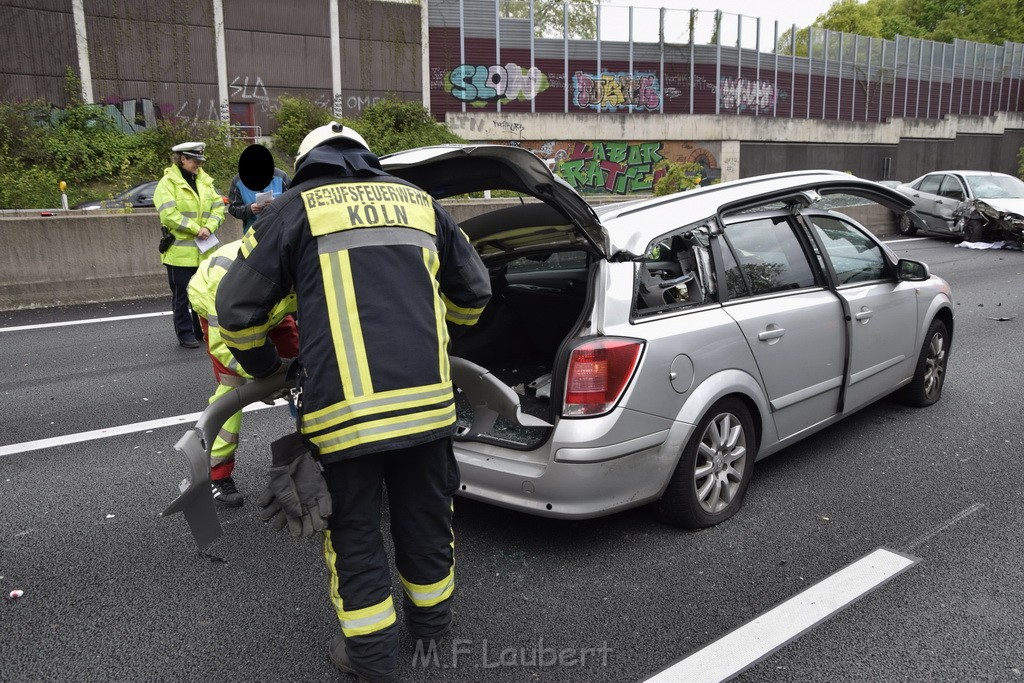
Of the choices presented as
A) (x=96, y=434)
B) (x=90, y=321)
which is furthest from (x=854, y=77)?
(x=96, y=434)

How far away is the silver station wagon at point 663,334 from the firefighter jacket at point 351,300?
698mm

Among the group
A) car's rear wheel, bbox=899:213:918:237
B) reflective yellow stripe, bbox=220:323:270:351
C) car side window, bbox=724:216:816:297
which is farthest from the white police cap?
car's rear wheel, bbox=899:213:918:237

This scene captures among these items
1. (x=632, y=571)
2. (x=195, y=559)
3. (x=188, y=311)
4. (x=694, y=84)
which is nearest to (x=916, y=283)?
(x=632, y=571)

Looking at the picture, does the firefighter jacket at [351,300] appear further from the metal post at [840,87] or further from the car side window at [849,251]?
the metal post at [840,87]

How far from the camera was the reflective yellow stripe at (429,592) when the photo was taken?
2877mm

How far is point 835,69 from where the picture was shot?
39625 millimetres

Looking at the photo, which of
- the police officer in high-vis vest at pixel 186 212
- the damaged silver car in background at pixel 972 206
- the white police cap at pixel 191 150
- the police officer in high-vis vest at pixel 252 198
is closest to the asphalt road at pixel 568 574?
the police officer in high-vis vest at pixel 252 198

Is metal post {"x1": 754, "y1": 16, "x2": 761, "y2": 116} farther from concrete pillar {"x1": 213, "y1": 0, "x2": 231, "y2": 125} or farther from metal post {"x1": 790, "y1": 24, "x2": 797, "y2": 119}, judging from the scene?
concrete pillar {"x1": 213, "y1": 0, "x2": 231, "y2": 125}

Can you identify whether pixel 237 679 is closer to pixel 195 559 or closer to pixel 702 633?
pixel 195 559

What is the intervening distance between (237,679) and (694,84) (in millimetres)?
36045

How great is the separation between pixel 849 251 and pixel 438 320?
3286 mm

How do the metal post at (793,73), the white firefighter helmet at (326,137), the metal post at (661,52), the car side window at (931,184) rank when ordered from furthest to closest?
the metal post at (793,73) < the metal post at (661,52) < the car side window at (931,184) < the white firefighter helmet at (326,137)

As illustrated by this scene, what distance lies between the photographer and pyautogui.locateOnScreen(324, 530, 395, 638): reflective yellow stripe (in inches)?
105

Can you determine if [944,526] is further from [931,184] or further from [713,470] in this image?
[931,184]
